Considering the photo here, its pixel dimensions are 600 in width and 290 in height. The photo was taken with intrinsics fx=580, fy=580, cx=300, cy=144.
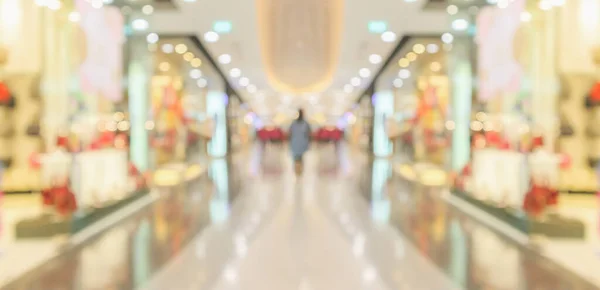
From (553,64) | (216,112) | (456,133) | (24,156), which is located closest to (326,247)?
(553,64)

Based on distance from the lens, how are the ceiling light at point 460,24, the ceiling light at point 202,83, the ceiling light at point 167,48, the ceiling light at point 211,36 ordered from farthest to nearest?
the ceiling light at point 202,83 → the ceiling light at point 167,48 → the ceiling light at point 211,36 → the ceiling light at point 460,24

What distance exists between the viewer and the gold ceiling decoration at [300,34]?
29.8 ft

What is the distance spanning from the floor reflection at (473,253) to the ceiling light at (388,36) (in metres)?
3.82

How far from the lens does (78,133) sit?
5688mm

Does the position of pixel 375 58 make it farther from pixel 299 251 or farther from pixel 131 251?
pixel 131 251

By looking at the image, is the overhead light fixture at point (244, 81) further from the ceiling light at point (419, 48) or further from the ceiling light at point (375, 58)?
the ceiling light at point (419, 48)

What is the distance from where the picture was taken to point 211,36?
10641 mm

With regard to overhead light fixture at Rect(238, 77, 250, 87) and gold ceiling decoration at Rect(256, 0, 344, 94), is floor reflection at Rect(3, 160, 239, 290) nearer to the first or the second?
gold ceiling decoration at Rect(256, 0, 344, 94)

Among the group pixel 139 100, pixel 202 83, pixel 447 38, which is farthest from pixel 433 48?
pixel 202 83

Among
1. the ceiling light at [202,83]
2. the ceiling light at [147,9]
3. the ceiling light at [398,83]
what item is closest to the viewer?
the ceiling light at [147,9]

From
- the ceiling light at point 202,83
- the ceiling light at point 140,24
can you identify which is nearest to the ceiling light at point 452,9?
the ceiling light at point 140,24

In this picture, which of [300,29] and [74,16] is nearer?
[74,16]

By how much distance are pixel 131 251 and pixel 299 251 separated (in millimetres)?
1402

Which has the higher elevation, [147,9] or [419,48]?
[147,9]
